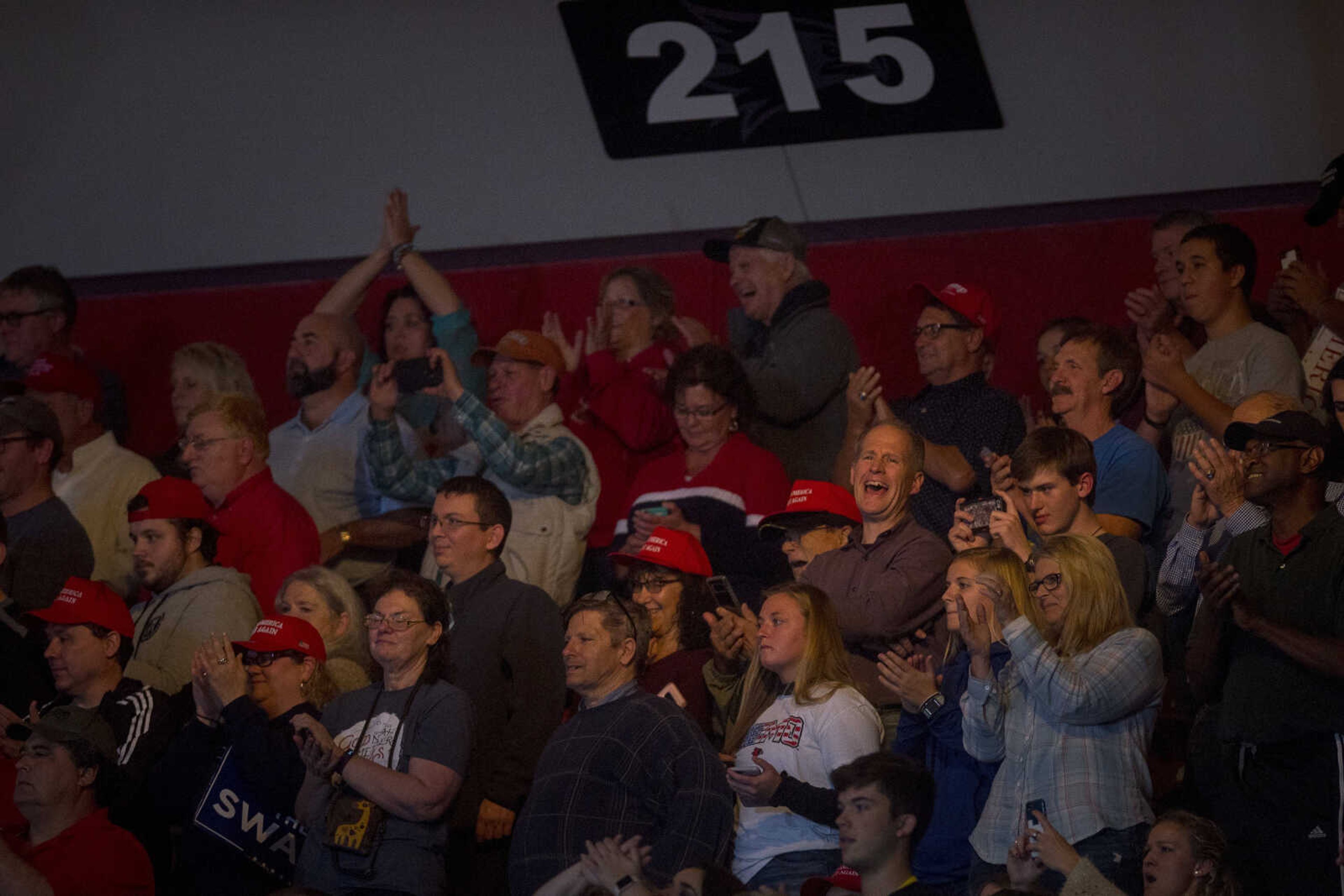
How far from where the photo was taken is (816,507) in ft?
16.8

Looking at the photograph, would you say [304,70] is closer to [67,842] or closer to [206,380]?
[206,380]

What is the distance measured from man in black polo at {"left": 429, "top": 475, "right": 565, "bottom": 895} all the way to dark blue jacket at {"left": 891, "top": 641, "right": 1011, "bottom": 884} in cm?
116

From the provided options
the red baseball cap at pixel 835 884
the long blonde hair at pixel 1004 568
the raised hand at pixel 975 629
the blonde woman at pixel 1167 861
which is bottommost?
the blonde woman at pixel 1167 861

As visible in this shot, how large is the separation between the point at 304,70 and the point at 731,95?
7.11 feet

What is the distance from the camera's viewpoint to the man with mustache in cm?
495

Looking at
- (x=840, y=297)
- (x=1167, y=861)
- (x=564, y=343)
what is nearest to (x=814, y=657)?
(x=1167, y=861)

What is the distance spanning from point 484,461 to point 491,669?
149cm

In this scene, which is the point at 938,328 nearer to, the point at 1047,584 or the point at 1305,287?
the point at 1305,287

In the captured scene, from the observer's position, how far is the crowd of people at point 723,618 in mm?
4078

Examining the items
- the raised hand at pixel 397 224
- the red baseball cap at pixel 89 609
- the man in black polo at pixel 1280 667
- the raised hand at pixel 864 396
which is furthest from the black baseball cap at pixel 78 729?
the man in black polo at pixel 1280 667

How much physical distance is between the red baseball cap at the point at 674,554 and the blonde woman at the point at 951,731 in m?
0.84

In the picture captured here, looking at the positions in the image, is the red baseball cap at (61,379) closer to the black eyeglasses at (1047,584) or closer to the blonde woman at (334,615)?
the blonde woman at (334,615)

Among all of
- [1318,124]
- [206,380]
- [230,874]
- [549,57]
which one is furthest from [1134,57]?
[230,874]

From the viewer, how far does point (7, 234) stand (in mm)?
8445
